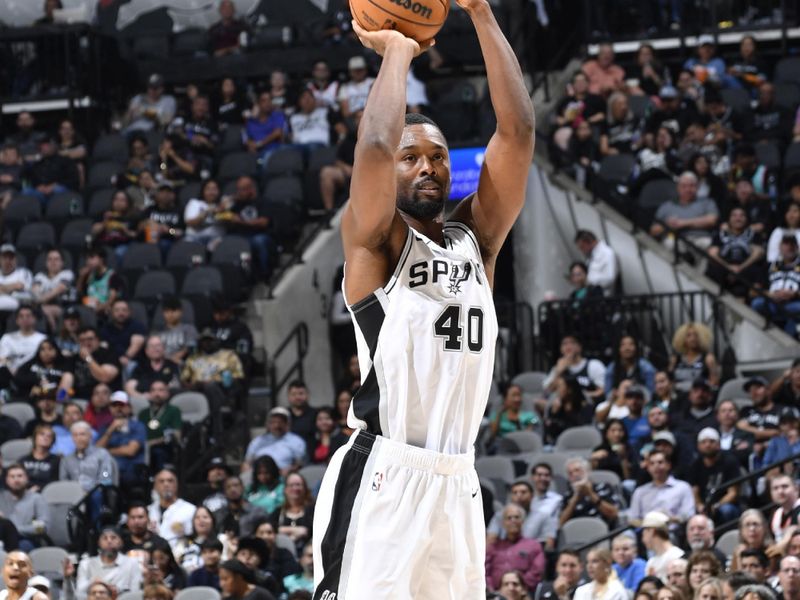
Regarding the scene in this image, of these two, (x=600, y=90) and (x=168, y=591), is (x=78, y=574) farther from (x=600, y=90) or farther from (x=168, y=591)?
(x=600, y=90)

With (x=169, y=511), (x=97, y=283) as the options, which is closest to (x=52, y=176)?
(x=97, y=283)

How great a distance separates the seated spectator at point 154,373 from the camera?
15.2 metres

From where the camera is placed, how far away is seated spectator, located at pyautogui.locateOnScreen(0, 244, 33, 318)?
16484 mm

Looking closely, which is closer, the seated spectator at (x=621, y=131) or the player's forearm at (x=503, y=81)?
the player's forearm at (x=503, y=81)

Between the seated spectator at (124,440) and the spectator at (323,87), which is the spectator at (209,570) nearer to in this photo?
the seated spectator at (124,440)

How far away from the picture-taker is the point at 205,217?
57.2 ft

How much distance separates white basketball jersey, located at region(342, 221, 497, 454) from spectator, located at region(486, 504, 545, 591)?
22.6ft

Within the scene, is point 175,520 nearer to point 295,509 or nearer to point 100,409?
point 295,509

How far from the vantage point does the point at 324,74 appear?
19.2 meters

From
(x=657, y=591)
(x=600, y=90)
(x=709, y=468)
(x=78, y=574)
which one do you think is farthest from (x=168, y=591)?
(x=600, y=90)

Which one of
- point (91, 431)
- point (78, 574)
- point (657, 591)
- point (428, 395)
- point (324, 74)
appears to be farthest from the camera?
point (324, 74)

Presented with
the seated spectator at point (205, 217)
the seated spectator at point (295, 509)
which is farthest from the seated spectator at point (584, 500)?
the seated spectator at point (205, 217)

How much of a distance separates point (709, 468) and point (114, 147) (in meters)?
9.49

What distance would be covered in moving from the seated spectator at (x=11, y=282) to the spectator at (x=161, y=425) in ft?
8.15
